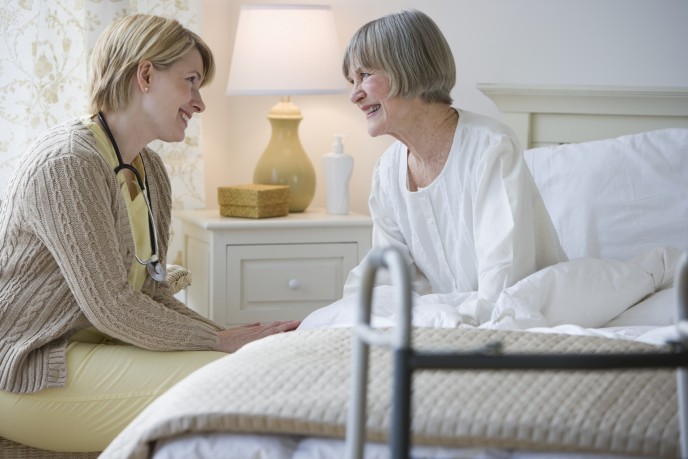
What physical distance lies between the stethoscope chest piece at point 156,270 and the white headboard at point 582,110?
121 cm

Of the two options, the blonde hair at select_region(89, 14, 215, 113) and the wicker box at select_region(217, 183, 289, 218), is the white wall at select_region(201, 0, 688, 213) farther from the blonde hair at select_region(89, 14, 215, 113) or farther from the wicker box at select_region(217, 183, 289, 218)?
the blonde hair at select_region(89, 14, 215, 113)

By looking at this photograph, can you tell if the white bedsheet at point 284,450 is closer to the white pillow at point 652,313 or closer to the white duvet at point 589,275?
the white duvet at point 589,275

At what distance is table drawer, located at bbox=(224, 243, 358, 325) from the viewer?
2.93 m

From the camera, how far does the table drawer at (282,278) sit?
9.60 ft

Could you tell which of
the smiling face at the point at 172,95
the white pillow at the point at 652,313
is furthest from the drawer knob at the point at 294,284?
the white pillow at the point at 652,313

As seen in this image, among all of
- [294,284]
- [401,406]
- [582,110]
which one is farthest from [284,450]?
[582,110]

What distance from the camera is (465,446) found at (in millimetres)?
1187

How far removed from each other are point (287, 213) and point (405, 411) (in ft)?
7.04

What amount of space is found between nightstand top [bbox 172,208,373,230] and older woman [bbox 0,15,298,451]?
833mm

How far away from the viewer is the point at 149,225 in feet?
6.93

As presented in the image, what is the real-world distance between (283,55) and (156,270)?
1.16 meters

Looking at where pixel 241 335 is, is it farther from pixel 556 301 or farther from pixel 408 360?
pixel 408 360

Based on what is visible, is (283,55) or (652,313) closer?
(652,313)

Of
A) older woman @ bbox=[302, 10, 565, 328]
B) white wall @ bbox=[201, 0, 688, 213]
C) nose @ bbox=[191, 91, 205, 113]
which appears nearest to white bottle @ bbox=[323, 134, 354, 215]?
white wall @ bbox=[201, 0, 688, 213]
